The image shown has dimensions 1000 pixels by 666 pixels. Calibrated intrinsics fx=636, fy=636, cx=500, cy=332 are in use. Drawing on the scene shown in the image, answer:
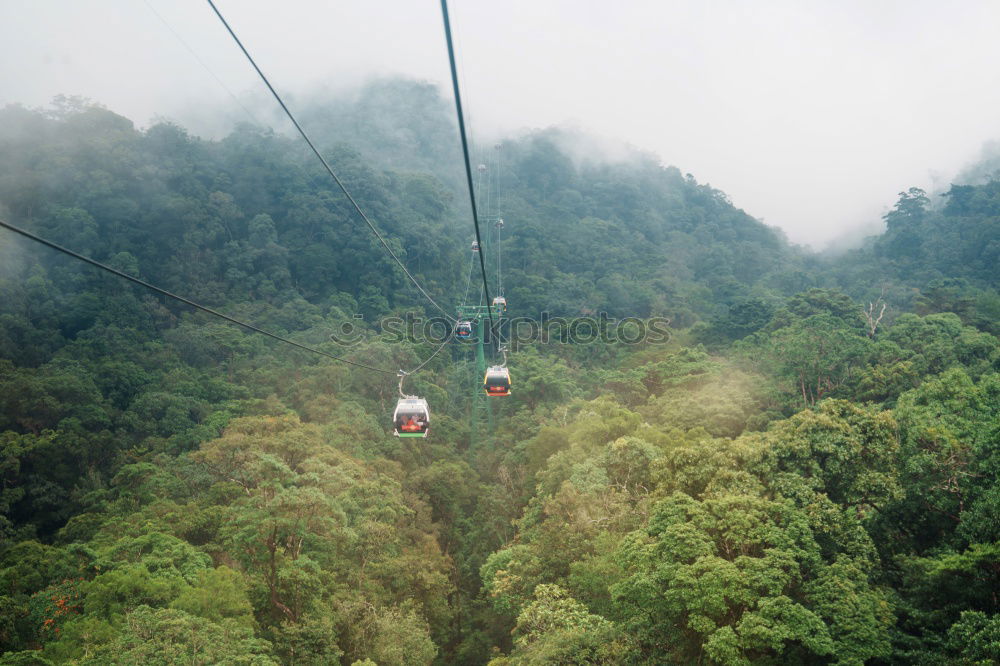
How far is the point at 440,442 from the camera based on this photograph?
88.9 feet

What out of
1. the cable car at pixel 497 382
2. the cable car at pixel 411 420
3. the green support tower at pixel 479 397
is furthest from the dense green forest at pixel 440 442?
the cable car at pixel 411 420

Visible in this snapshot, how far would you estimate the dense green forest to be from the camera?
10234mm

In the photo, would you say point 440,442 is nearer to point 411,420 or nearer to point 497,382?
point 497,382

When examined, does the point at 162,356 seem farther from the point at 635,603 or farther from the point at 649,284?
the point at 649,284

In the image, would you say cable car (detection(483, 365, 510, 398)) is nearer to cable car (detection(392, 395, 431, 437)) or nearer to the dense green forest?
the dense green forest

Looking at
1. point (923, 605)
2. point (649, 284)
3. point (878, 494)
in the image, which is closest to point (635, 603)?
point (923, 605)

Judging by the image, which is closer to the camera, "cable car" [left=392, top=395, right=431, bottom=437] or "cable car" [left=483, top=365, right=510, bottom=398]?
"cable car" [left=392, top=395, right=431, bottom=437]

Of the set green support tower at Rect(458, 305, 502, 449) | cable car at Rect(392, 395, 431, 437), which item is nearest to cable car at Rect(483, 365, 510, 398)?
cable car at Rect(392, 395, 431, 437)

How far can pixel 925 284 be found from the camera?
3931 centimetres

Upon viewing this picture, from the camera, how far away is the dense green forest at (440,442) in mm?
10234

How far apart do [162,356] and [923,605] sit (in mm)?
27053

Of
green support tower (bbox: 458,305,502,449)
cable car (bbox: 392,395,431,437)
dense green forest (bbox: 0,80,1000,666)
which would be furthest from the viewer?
green support tower (bbox: 458,305,502,449)

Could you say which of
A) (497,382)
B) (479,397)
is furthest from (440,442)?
(497,382)

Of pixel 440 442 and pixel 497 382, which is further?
pixel 440 442
